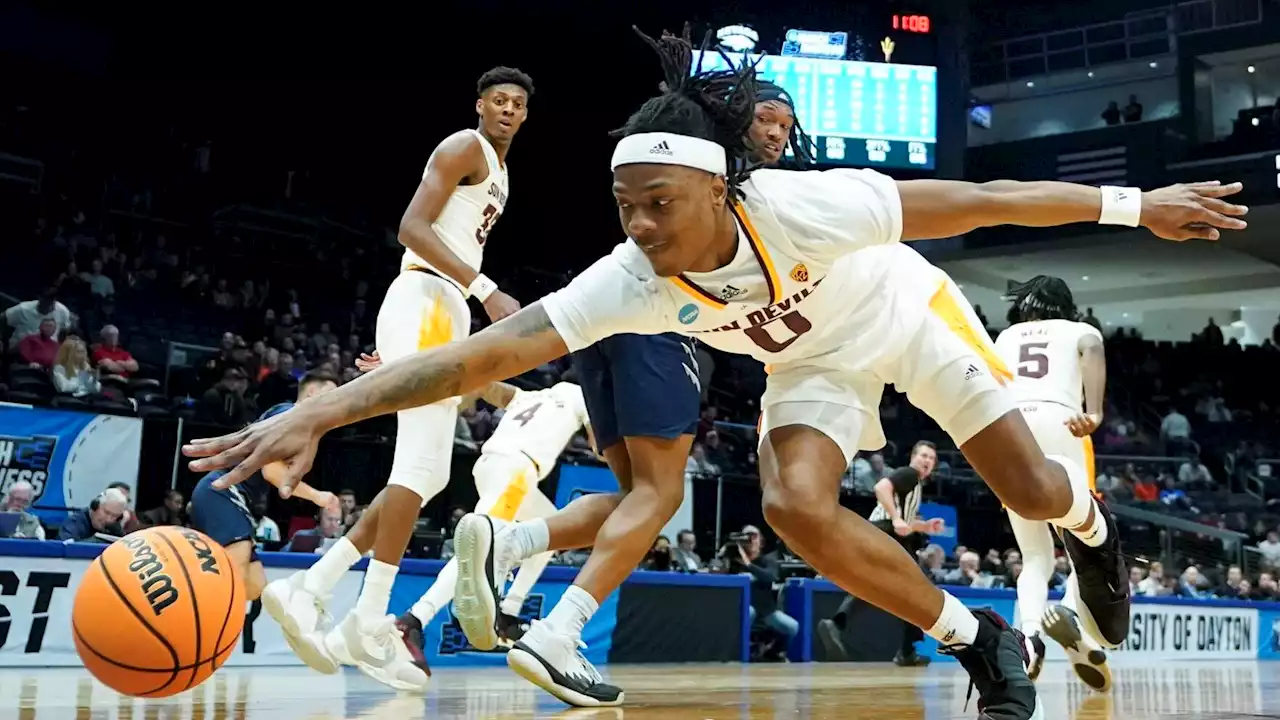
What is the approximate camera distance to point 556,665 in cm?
355

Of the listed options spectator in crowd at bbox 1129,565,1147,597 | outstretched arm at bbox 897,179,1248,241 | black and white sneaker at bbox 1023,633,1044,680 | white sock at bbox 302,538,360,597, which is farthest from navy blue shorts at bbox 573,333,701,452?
spectator in crowd at bbox 1129,565,1147,597

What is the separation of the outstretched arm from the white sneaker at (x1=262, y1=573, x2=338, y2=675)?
2671 millimetres

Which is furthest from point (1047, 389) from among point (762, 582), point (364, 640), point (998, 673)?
point (762, 582)

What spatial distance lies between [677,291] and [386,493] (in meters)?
2.21

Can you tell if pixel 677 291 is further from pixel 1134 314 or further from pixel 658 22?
pixel 1134 314

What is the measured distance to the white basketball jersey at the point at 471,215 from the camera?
5.12 metres

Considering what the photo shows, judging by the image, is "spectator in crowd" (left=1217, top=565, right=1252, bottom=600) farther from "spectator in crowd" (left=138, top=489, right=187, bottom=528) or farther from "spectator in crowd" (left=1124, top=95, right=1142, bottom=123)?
"spectator in crowd" (left=138, top=489, right=187, bottom=528)

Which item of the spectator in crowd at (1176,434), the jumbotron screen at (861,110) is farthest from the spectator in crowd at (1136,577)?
the jumbotron screen at (861,110)

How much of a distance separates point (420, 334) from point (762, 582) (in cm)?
566

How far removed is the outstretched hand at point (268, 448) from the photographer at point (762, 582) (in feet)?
25.0

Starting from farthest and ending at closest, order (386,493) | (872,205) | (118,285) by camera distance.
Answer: (118,285)
(386,493)
(872,205)

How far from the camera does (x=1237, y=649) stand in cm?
1180

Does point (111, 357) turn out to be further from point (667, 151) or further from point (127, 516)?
point (667, 151)

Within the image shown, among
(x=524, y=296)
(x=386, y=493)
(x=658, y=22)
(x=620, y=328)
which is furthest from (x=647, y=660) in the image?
(x=658, y=22)
